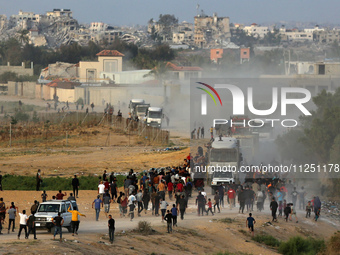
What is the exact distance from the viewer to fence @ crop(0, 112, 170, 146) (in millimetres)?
61062

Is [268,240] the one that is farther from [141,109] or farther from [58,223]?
[141,109]

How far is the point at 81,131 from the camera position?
211ft

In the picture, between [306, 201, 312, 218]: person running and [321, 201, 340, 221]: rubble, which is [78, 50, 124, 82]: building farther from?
[306, 201, 312, 218]: person running

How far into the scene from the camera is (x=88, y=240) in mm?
24469

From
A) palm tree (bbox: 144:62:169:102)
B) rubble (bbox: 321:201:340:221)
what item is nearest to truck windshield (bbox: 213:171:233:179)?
rubble (bbox: 321:201:340:221)

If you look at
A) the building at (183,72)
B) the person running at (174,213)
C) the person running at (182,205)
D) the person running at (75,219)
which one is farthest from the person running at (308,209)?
the building at (183,72)

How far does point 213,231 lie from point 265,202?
7.44 m

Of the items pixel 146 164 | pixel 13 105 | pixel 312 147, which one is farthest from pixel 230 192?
pixel 13 105

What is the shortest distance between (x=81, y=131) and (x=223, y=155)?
94.2 ft

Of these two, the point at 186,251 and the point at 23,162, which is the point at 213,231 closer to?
the point at 186,251

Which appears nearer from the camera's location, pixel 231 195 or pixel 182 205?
pixel 182 205

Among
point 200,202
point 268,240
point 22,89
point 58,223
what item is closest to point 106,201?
point 200,202

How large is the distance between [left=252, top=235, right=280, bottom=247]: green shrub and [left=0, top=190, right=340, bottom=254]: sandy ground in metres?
0.42

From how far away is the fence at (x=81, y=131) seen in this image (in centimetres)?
6106
